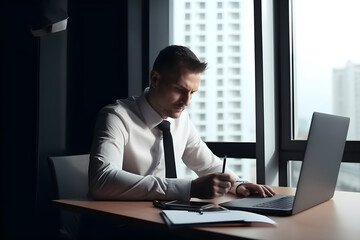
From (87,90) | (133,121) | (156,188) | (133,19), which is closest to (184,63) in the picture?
(133,121)

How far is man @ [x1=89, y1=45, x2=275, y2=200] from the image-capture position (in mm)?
1530

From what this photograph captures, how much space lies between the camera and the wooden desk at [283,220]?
3.43 feet

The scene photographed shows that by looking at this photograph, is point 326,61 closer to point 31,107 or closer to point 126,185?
point 126,185

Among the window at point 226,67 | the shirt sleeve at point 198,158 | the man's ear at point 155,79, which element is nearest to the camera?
the man's ear at point 155,79

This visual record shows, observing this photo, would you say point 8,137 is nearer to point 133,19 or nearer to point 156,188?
point 133,19

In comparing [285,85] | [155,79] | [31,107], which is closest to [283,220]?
[155,79]

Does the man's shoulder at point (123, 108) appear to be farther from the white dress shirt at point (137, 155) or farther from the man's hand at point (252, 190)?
the man's hand at point (252, 190)

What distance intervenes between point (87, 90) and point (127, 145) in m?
1.34

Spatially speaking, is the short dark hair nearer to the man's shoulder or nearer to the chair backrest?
the man's shoulder

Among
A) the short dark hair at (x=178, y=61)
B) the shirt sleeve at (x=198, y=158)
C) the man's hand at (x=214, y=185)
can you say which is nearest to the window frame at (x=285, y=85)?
the shirt sleeve at (x=198, y=158)

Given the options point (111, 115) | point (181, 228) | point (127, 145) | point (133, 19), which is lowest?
point (181, 228)

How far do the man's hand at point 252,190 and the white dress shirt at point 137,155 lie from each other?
6 centimetres

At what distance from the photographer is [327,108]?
249 centimetres

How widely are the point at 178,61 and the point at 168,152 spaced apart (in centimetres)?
42
